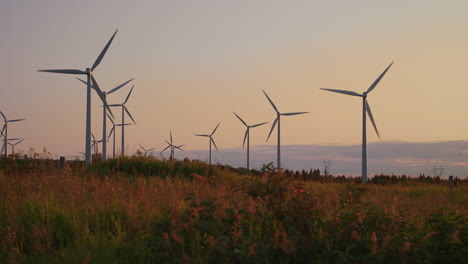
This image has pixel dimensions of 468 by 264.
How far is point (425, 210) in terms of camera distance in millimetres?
14438

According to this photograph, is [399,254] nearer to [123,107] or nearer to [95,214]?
[95,214]

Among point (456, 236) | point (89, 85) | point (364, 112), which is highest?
point (89, 85)

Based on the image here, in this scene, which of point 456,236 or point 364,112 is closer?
point 456,236

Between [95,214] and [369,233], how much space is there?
516 cm

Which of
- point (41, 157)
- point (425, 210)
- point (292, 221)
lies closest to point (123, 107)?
point (41, 157)

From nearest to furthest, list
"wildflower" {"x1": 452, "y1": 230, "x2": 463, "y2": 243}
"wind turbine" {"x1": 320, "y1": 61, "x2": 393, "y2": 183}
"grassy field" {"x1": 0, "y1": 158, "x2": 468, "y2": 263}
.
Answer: "grassy field" {"x1": 0, "y1": 158, "x2": 468, "y2": 263}
"wildflower" {"x1": 452, "y1": 230, "x2": 463, "y2": 243}
"wind turbine" {"x1": 320, "y1": 61, "x2": 393, "y2": 183}

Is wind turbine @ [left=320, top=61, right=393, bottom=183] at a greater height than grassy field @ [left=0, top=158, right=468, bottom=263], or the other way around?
wind turbine @ [left=320, top=61, right=393, bottom=183]

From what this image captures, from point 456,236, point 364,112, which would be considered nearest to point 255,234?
point 456,236

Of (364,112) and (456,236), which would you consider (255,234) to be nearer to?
(456,236)

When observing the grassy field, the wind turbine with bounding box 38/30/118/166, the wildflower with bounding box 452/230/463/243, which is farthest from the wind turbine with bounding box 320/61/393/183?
the wildflower with bounding box 452/230/463/243

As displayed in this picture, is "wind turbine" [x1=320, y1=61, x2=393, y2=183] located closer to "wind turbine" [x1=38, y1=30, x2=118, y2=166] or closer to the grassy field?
"wind turbine" [x1=38, y1=30, x2=118, y2=166]

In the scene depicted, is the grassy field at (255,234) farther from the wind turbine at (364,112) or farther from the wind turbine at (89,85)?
the wind turbine at (364,112)

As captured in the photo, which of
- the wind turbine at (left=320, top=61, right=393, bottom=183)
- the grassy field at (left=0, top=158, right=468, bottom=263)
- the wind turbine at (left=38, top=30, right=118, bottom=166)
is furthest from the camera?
the wind turbine at (left=320, top=61, right=393, bottom=183)

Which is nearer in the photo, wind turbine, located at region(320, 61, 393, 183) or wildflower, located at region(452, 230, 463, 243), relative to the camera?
wildflower, located at region(452, 230, 463, 243)
